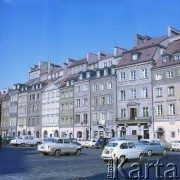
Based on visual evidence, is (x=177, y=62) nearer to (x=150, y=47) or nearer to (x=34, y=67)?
(x=150, y=47)

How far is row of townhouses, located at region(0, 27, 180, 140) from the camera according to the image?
51.2 metres

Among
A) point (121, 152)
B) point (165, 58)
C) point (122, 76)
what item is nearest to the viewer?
point (121, 152)

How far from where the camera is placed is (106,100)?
59.9m

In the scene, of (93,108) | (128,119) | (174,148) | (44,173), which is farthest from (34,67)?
(44,173)

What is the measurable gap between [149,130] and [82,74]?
68.0 feet

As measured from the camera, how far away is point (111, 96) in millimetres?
59000

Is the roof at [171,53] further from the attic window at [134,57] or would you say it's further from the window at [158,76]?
the attic window at [134,57]

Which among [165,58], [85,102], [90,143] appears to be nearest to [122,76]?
[165,58]

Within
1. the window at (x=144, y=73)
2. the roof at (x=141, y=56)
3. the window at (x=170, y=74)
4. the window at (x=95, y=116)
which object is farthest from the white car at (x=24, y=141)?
the window at (x=170, y=74)

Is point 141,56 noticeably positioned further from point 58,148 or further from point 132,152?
point 132,152

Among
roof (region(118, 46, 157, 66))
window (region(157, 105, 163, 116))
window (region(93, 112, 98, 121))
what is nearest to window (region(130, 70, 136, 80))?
roof (region(118, 46, 157, 66))

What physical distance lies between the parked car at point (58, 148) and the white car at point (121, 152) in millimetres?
7087

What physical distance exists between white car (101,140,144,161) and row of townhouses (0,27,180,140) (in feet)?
87.6

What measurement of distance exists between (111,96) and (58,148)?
3073cm
